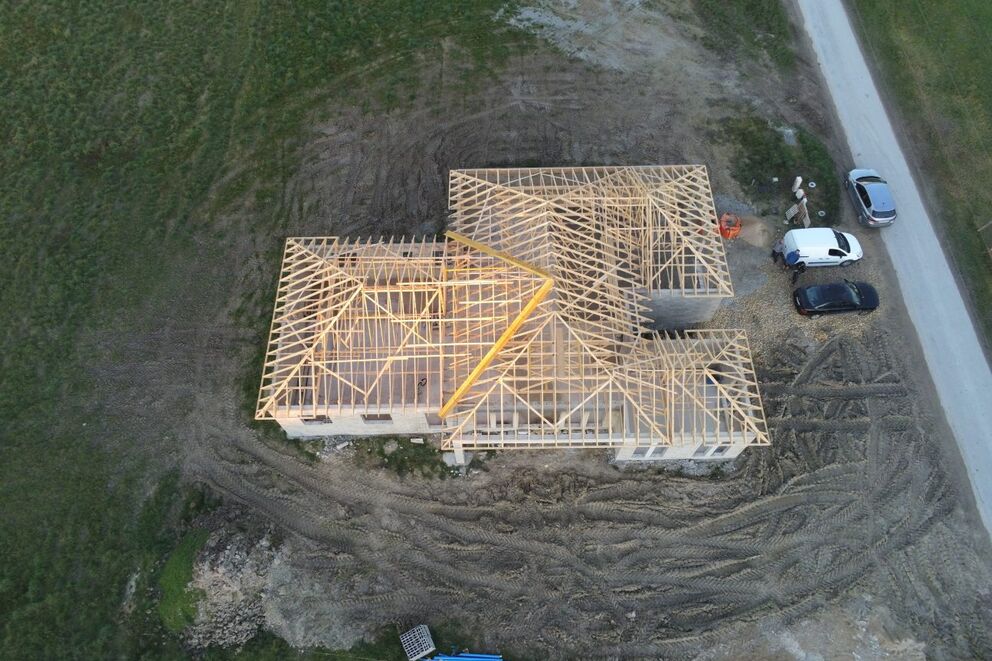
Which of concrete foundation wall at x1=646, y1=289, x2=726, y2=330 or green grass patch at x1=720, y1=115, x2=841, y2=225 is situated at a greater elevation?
green grass patch at x1=720, y1=115, x2=841, y2=225

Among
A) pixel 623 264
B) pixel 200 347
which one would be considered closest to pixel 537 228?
pixel 623 264

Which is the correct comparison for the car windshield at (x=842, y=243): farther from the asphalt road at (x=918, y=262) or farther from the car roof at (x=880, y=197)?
the asphalt road at (x=918, y=262)

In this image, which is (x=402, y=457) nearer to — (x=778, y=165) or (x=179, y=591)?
(x=179, y=591)

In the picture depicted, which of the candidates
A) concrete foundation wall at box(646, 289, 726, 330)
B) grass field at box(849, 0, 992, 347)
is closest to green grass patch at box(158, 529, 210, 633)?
concrete foundation wall at box(646, 289, 726, 330)

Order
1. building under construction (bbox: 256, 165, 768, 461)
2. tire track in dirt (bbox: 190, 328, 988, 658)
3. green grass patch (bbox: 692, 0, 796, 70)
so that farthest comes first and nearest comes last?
green grass patch (bbox: 692, 0, 796, 70)
tire track in dirt (bbox: 190, 328, 988, 658)
building under construction (bbox: 256, 165, 768, 461)

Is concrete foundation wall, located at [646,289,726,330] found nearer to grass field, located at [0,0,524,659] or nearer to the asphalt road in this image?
the asphalt road

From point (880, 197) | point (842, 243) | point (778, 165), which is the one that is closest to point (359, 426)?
point (842, 243)
